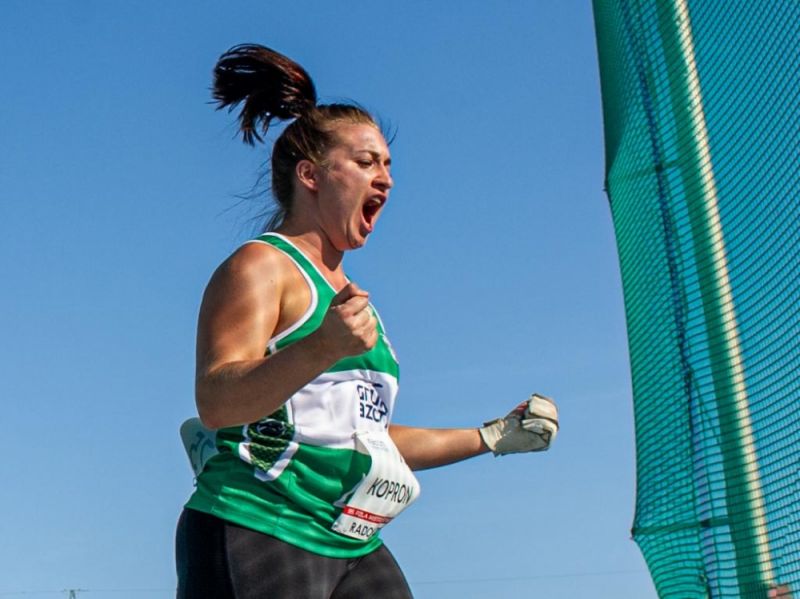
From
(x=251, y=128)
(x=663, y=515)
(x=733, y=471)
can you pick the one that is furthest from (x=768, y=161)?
(x=251, y=128)

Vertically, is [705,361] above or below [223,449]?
A: above

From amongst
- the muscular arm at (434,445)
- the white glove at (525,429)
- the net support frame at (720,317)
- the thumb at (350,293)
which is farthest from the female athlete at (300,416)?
the net support frame at (720,317)

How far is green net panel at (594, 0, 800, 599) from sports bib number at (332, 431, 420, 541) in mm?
1218

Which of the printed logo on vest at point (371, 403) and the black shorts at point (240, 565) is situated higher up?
the printed logo on vest at point (371, 403)

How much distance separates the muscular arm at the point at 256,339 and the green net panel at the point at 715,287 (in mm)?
1568

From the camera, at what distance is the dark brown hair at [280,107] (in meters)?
3.59

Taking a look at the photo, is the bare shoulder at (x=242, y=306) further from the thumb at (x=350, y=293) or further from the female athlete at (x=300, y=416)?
the thumb at (x=350, y=293)

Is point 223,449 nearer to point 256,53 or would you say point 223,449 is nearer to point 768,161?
point 256,53

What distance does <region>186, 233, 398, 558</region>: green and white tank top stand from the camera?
123 inches

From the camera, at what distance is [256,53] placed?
3.77 m

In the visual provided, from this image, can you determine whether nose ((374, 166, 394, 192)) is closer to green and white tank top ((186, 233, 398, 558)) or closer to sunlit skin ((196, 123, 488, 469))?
sunlit skin ((196, 123, 488, 469))

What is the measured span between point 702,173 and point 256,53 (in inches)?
58.8

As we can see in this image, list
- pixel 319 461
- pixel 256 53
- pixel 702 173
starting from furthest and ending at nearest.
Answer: pixel 702 173 → pixel 256 53 → pixel 319 461

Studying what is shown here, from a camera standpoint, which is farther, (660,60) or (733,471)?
(660,60)
